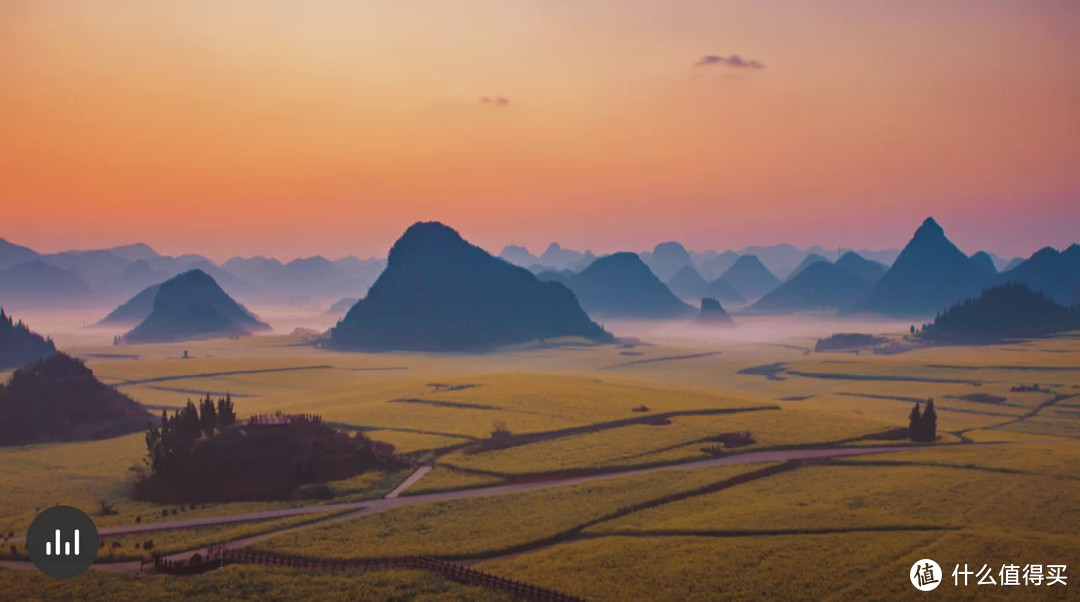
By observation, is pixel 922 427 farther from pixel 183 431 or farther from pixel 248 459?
pixel 183 431

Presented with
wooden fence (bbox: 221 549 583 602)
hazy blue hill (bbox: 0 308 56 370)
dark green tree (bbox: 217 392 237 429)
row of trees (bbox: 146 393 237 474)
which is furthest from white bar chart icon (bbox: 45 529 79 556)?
hazy blue hill (bbox: 0 308 56 370)

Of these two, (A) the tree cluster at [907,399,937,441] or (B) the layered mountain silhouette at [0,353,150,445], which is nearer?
(A) the tree cluster at [907,399,937,441]

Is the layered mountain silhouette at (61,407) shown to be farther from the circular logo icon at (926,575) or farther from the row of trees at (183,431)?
the circular logo icon at (926,575)

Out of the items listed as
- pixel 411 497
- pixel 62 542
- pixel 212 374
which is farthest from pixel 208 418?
pixel 212 374

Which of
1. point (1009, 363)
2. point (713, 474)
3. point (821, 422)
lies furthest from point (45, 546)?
point (1009, 363)

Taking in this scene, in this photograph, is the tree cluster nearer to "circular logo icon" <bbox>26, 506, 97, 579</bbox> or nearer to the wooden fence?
the wooden fence

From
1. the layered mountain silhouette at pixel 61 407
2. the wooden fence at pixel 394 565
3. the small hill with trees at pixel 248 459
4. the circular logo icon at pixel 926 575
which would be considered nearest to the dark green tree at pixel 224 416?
the small hill with trees at pixel 248 459
